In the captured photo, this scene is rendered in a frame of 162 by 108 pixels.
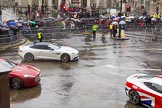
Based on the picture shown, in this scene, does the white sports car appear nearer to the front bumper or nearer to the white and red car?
the front bumper

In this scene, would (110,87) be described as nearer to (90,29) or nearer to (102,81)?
(102,81)

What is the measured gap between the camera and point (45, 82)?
60.5 feet

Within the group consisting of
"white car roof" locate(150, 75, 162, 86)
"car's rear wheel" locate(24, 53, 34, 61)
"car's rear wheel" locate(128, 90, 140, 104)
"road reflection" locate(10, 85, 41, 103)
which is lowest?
"road reflection" locate(10, 85, 41, 103)

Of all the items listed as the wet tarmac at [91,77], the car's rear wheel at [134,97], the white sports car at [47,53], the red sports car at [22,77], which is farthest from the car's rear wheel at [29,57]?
the car's rear wheel at [134,97]

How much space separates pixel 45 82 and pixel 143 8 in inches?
2252

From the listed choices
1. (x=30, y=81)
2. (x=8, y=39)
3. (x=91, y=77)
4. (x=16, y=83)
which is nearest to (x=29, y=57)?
(x=91, y=77)

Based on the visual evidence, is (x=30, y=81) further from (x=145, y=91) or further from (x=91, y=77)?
(x=145, y=91)

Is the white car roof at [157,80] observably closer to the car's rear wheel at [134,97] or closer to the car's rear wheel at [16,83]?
the car's rear wheel at [134,97]

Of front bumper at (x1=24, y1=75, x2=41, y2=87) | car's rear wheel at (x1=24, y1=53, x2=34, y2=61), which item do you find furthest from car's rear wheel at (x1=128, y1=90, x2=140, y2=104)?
car's rear wheel at (x1=24, y1=53, x2=34, y2=61)

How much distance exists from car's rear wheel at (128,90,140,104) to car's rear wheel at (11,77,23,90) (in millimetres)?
4969

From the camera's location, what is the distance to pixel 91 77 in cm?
1956

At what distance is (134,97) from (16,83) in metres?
5.38

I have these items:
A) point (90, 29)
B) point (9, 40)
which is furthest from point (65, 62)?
point (90, 29)

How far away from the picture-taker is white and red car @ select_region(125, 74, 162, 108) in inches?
536
